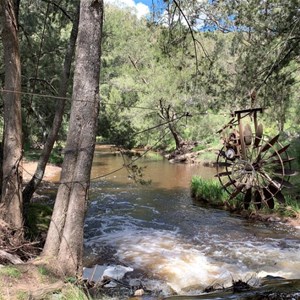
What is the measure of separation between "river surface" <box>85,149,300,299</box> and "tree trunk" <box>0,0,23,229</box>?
1.65 m

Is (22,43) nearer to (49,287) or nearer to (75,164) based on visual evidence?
(75,164)

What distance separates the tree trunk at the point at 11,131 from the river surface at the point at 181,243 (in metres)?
1.65

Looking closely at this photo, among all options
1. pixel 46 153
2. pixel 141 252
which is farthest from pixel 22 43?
pixel 141 252

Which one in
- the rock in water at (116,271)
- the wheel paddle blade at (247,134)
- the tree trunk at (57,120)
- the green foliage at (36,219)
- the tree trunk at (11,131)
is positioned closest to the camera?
the tree trunk at (11,131)

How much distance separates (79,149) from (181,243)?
17.9 feet

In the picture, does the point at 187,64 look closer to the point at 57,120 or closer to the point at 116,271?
the point at 57,120

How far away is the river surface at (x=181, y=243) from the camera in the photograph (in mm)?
7391

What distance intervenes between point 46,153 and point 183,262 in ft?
12.4

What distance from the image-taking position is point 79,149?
5262mm

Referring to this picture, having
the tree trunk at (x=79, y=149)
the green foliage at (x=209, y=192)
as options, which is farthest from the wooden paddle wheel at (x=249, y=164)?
the green foliage at (x=209, y=192)

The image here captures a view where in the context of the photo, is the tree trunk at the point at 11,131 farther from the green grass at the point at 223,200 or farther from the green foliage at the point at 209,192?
the green foliage at the point at 209,192

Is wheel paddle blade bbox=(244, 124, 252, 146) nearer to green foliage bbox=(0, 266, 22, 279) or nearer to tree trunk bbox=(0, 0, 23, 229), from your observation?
tree trunk bbox=(0, 0, 23, 229)

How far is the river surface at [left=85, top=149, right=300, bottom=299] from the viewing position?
7391 mm

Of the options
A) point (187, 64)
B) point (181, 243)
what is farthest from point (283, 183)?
point (187, 64)
